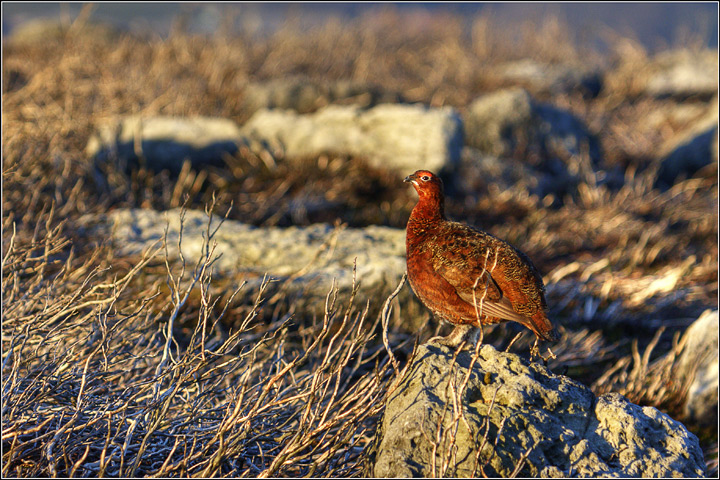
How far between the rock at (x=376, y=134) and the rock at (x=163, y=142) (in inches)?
16.6

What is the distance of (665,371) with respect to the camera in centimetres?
385

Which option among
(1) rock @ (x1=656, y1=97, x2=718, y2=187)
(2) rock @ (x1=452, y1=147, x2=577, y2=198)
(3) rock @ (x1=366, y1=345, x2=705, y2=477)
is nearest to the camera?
(3) rock @ (x1=366, y1=345, x2=705, y2=477)

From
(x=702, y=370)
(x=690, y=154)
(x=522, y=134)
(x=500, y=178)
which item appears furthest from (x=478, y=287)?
(x=690, y=154)

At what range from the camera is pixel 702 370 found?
3.77 metres

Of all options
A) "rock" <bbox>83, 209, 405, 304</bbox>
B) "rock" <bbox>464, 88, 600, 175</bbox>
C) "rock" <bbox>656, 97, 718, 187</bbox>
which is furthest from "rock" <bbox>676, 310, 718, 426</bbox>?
"rock" <bbox>656, 97, 718, 187</bbox>

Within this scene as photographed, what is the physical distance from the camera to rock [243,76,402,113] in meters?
8.28

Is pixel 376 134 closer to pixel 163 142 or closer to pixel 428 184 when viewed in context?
pixel 163 142

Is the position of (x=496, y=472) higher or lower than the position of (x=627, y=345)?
higher

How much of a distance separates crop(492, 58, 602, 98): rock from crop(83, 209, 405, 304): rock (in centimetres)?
791

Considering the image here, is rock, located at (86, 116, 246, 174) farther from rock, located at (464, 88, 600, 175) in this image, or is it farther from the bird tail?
the bird tail

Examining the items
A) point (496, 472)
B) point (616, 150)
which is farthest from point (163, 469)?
point (616, 150)

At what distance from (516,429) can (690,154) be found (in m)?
7.48

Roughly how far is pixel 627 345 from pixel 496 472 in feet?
10.0

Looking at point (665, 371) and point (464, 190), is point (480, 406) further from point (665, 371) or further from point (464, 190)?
point (464, 190)
